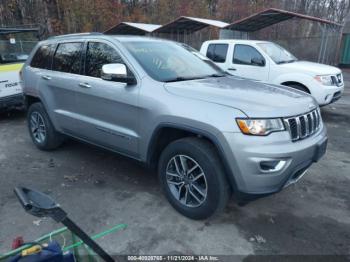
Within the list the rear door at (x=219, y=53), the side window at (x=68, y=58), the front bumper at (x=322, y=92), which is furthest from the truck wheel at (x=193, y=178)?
the rear door at (x=219, y=53)

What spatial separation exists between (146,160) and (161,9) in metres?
22.1

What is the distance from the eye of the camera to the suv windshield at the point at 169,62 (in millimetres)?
3457

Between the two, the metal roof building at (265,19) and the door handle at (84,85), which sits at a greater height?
the metal roof building at (265,19)

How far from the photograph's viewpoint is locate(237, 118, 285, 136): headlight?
8.62ft

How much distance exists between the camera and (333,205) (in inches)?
137

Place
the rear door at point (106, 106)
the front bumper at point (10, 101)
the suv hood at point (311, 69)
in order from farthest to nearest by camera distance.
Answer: the suv hood at point (311, 69)
the front bumper at point (10, 101)
the rear door at point (106, 106)

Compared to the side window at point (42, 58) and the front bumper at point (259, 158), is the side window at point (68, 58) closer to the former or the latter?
the side window at point (42, 58)

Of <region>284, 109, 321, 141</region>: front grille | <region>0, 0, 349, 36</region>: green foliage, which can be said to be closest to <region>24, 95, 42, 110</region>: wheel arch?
<region>284, 109, 321, 141</region>: front grille

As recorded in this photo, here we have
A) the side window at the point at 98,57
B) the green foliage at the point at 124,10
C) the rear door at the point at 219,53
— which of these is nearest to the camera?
the side window at the point at 98,57

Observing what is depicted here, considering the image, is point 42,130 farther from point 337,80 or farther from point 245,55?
point 337,80

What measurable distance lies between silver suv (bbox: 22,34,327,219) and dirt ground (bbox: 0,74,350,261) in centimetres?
33

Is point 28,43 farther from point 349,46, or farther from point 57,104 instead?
point 349,46

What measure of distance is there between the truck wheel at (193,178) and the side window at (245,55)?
5.44 meters

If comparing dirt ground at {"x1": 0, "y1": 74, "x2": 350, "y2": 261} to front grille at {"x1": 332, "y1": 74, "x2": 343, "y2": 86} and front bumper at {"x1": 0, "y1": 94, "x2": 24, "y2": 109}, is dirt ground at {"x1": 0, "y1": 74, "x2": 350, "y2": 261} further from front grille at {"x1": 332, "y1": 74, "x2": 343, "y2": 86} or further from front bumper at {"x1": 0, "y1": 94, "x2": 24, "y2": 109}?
front grille at {"x1": 332, "y1": 74, "x2": 343, "y2": 86}
